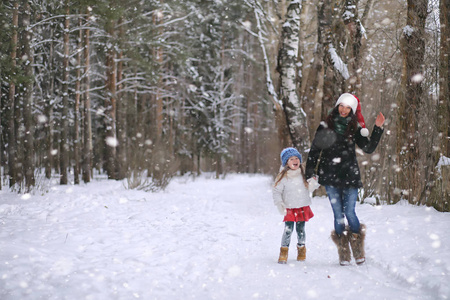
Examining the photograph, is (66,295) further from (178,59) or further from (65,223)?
(178,59)

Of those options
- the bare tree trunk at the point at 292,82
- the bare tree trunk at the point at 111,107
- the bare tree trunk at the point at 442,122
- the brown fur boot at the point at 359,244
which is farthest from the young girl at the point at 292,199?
the bare tree trunk at the point at 111,107

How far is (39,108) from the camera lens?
19.5 metres

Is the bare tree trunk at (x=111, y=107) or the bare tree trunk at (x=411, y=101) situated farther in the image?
the bare tree trunk at (x=111, y=107)

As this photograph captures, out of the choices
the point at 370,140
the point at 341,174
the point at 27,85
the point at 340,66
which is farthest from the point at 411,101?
the point at 27,85

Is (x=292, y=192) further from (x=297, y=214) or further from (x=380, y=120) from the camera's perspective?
(x=380, y=120)

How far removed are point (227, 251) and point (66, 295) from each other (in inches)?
95.3

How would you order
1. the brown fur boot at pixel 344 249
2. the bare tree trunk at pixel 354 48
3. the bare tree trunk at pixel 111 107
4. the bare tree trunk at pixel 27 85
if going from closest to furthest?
the brown fur boot at pixel 344 249 → the bare tree trunk at pixel 354 48 → the bare tree trunk at pixel 27 85 → the bare tree trunk at pixel 111 107

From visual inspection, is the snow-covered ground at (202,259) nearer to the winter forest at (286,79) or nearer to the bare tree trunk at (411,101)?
the bare tree trunk at (411,101)

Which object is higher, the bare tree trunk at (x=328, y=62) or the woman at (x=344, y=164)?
the bare tree trunk at (x=328, y=62)

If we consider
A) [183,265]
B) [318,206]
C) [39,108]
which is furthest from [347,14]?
[39,108]

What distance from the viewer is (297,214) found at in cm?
428

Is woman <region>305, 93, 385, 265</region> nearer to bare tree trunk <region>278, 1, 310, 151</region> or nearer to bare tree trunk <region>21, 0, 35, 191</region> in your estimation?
bare tree trunk <region>278, 1, 310, 151</region>

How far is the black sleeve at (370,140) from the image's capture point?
3870mm

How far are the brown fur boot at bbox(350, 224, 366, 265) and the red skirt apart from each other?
0.59m
